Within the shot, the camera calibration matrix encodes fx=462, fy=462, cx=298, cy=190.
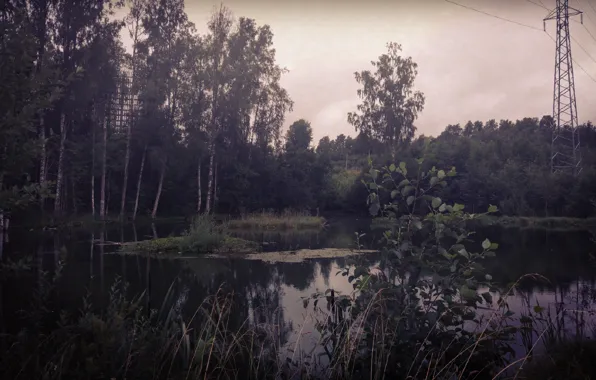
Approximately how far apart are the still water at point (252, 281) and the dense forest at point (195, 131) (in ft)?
20.5

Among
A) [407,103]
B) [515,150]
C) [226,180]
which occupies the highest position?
[407,103]

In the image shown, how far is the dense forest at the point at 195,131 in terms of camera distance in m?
23.3

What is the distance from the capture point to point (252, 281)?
939 cm

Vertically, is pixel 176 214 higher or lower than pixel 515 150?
lower

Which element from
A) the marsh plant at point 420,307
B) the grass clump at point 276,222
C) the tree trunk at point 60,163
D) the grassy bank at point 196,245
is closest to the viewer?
the marsh plant at point 420,307

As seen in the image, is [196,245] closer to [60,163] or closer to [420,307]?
[420,307]

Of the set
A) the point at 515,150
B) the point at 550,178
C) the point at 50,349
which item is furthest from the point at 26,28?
the point at 515,150

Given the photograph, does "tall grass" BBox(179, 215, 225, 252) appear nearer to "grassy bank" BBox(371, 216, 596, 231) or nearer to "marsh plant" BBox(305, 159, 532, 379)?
"marsh plant" BBox(305, 159, 532, 379)

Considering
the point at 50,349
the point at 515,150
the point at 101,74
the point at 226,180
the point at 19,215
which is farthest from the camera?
the point at 515,150

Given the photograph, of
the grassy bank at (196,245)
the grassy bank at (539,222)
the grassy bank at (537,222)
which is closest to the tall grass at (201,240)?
the grassy bank at (196,245)

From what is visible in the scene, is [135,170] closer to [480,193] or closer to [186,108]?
[186,108]

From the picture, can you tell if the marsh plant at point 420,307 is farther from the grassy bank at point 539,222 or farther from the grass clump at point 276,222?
the grassy bank at point 539,222

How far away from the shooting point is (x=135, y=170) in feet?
99.0

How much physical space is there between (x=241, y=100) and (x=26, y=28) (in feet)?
90.1
